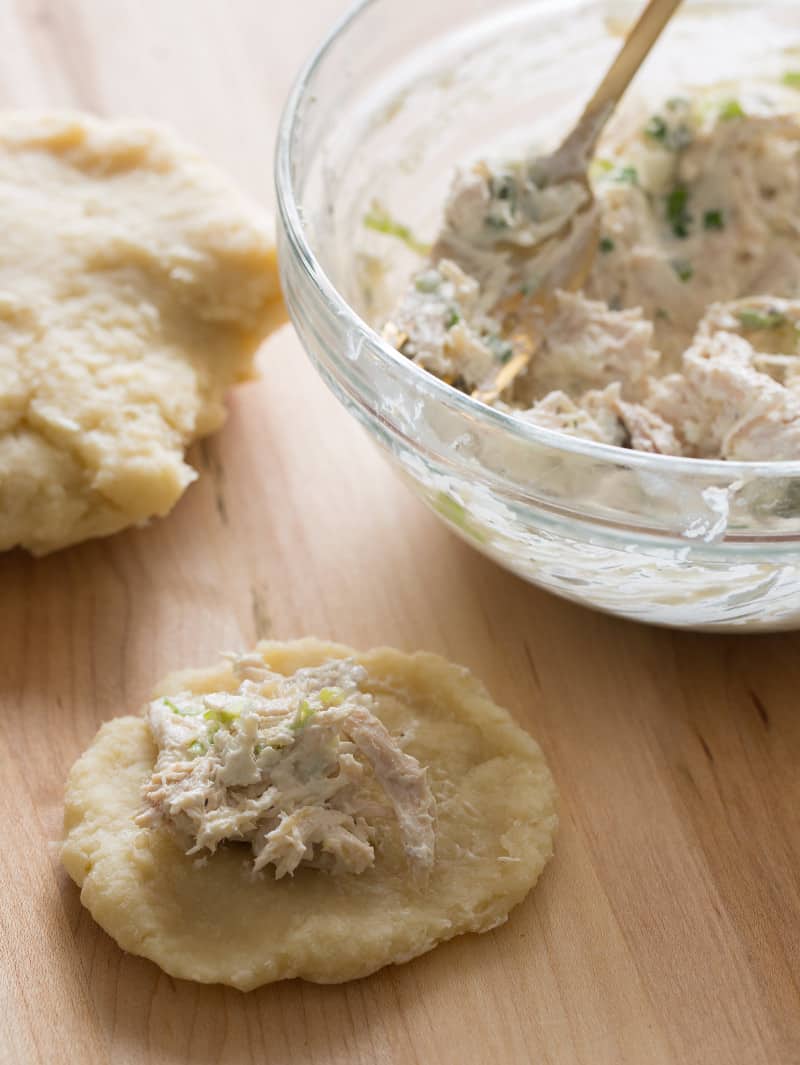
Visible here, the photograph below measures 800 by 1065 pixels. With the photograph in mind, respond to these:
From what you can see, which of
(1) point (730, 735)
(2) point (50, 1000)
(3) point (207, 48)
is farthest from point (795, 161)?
(2) point (50, 1000)

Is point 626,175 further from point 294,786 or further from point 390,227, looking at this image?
point 294,786

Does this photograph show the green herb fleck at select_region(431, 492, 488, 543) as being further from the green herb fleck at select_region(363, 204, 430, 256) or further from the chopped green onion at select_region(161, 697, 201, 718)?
the green herb fleck at select_region(363, 204, 430, 256)

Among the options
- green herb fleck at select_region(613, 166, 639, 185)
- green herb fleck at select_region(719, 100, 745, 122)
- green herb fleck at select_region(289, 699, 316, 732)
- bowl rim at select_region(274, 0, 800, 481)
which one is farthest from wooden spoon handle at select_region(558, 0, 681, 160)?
green herb fleck at select_region(289, 699, 316, 732)

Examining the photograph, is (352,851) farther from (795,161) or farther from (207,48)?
(207,48)

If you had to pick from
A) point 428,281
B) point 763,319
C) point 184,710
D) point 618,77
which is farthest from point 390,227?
point 184,710

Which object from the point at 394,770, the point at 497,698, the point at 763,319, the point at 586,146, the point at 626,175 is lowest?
the point at 497,698

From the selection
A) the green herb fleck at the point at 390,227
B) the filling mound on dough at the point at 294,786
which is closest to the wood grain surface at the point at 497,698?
the filling mound on dough at the point at 294,786

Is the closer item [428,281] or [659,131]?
[428,281]
